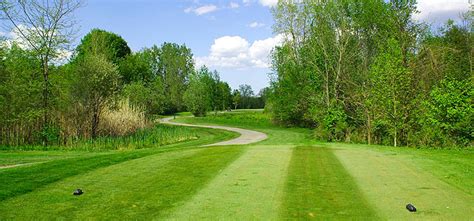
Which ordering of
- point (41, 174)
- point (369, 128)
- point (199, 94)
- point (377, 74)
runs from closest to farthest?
point (41, 174)
point (377, 74)
point (369, 128)
point (199, 94)

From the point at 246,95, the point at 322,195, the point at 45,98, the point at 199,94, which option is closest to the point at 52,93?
the point at 45,98

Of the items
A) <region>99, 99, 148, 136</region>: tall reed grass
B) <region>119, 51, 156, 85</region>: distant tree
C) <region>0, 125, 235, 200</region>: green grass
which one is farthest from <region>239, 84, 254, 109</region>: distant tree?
<region>0, 125, 235, 200</region>: green grass

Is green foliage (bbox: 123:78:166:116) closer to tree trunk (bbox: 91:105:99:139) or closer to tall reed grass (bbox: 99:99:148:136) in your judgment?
tall reed grass (bbox: 99:99:148:136)

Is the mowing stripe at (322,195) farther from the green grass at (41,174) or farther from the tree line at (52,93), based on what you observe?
the tree line at (52,93)

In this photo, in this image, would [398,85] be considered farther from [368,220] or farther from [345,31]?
[368,220]

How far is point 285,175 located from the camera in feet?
27.9

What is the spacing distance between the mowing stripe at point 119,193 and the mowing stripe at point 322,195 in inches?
65.8

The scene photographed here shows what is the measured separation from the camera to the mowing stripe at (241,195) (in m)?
5.48

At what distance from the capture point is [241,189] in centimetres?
709

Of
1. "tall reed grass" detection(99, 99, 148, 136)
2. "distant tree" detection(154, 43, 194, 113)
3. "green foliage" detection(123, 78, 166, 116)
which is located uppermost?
"distant tree" detection(154, 43, 194, 113)

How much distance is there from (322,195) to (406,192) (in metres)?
1.50

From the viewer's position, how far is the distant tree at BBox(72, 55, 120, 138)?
24.0m

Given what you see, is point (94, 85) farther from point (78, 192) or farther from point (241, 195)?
point (241, 195)

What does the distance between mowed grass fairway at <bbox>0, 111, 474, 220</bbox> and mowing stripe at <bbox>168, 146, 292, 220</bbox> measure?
15 millimetres
